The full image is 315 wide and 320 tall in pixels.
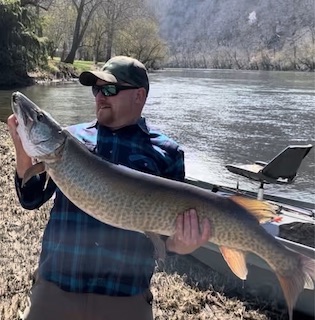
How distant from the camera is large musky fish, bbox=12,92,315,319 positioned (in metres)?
2.13

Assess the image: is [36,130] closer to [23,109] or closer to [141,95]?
[23,109]

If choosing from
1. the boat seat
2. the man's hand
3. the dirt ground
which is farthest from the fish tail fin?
the boat seat

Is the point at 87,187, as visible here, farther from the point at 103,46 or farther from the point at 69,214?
the point at 103,46

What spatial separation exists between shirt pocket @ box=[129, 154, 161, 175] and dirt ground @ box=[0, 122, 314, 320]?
1.64m

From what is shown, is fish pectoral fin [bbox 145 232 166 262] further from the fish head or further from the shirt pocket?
the fish head

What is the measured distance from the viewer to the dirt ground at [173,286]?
374cm

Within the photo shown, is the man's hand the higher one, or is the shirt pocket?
the shirt pocket

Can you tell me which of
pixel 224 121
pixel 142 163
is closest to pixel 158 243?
pixel 142 163

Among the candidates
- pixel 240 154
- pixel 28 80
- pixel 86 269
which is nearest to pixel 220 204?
pixel 86 269

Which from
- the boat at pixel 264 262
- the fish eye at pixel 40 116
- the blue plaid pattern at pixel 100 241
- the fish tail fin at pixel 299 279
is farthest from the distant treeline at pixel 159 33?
the fish tail fin at pixel 299 279

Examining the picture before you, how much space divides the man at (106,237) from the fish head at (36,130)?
7 cm

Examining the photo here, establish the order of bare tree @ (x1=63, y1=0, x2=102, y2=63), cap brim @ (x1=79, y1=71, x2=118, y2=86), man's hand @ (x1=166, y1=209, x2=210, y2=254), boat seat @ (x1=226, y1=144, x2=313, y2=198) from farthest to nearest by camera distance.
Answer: bare tree @ (x1=63, y1=0, x2=102, y2=63) < boat seat @ (x1=226, y1=144, x2=313, y2=198) < cap brim @ (x1=79, y1=71, x2=118, y2=86) < man's hand @ (x1=166, y1=209, x2=210, y2=254)

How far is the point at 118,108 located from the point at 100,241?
580mm

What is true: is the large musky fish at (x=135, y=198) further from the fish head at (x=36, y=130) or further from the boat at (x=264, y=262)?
the boat at (x=264, y=262)
